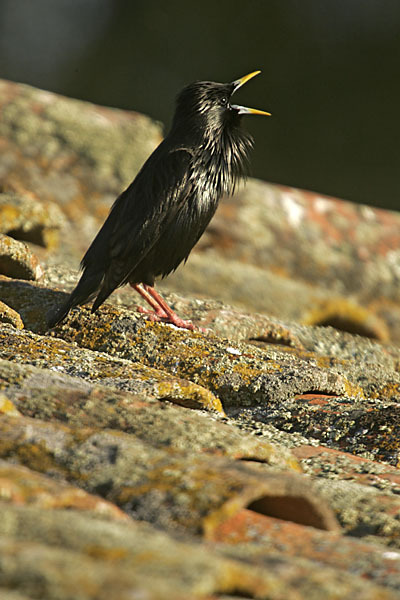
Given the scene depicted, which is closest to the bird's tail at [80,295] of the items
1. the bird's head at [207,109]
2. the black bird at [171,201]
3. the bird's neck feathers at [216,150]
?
the black bird at [171,201]

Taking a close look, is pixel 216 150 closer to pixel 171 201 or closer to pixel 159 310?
pixel 171 201

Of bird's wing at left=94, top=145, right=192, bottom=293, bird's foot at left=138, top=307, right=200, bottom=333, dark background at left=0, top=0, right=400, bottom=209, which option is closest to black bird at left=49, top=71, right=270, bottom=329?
bird's wing at left=94, top=145, right=192, bottom=293

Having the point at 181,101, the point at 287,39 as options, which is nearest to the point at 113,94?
the point at 287,39

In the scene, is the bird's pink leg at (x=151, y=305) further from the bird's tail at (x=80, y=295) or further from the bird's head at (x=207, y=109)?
the bird's head at (x=207, y=109)

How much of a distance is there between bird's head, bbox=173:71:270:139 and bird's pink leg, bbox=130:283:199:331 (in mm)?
1052

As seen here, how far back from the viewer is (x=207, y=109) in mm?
4633

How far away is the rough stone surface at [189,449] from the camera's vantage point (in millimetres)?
1113

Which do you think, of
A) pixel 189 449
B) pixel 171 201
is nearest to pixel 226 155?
pixel 171 201

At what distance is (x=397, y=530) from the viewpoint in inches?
64.5

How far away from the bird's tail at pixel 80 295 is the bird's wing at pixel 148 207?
191 mm

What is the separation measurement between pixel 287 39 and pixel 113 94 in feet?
11.5

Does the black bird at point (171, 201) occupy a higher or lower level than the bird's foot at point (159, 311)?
higher

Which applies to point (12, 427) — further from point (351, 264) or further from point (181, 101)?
point (351, 264)

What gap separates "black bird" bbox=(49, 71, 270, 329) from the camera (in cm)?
413
